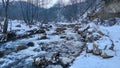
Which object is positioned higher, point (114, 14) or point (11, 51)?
point (114, 14)

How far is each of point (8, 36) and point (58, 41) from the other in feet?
14.7

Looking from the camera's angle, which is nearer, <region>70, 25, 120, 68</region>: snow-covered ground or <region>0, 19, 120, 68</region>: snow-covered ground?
<region>70, 25, 120, 68</region>: snow-covered ground

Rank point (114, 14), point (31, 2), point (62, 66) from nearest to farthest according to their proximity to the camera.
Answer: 1. point (62, 66)
2. point (114, 14)
3. point (31, 2)

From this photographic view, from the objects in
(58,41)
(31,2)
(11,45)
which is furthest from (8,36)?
(31,2)

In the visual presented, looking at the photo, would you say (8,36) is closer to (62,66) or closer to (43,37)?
(43,37)

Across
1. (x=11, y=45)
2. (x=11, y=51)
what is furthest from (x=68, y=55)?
(x=11, y=45)

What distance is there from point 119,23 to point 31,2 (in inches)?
1393

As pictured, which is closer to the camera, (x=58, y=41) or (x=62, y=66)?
(x=62, y=66)

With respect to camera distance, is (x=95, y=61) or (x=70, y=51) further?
(x=70, y=51)

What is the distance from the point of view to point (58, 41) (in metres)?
18.6

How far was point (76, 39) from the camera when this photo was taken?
19.1 metres

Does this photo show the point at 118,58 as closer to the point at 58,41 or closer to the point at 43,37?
the point at 58,41

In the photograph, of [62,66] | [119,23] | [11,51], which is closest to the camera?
[62,66]

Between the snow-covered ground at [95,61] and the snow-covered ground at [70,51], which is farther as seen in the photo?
the snow-covered ground at [70,51]
